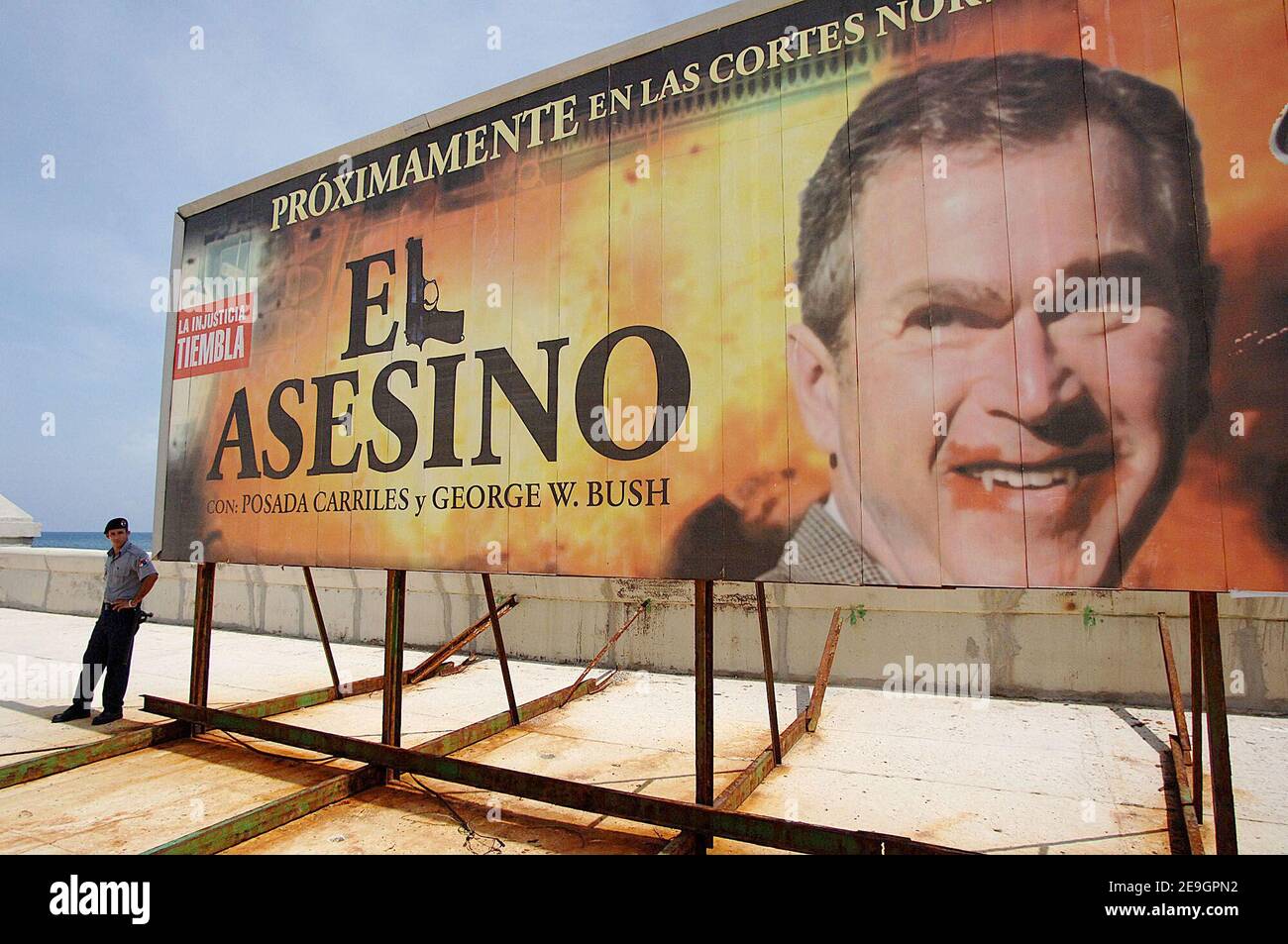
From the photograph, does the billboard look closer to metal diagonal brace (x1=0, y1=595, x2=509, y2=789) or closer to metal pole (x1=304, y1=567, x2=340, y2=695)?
metal pole (x1=304, y1=567, x2=340, y2=695)

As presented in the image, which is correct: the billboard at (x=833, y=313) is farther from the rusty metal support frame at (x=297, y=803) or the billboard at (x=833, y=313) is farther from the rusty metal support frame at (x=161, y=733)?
the rusty metal support frame at (x=161, y=733)

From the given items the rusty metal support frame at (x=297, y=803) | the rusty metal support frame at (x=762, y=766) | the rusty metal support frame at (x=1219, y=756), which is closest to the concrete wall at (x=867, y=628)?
the rusty metal support frame at (x=762, y=766)

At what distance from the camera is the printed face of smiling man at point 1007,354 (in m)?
3.06

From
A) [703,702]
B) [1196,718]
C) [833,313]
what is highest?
[833,313]

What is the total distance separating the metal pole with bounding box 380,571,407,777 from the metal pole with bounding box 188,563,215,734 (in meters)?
2.20

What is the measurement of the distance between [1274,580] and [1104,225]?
63.7 inches

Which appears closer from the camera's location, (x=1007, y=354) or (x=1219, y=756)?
(x=1219, y=756)

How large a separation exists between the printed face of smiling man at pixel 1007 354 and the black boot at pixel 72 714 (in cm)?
747

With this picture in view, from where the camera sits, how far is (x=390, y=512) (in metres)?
5.16

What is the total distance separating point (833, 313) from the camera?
12.1 feet

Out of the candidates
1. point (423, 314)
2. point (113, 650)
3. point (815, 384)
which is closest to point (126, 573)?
point (113, 650)

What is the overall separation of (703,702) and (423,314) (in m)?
3.31

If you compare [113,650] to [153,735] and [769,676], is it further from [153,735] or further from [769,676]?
[769,676]
